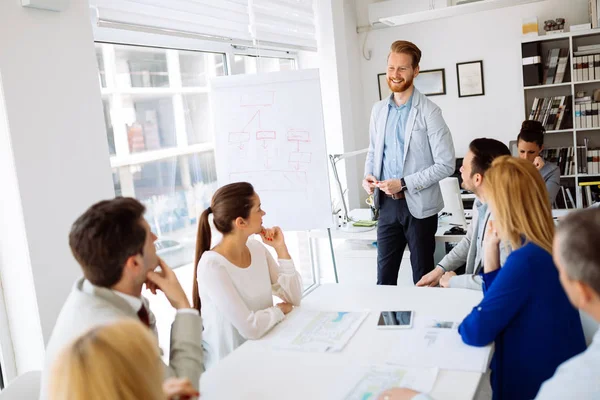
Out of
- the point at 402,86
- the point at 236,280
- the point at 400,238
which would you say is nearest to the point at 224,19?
the point at 402,86

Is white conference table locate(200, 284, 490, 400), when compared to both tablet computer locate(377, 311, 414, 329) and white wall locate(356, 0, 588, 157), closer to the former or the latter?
tablet computer locate(377, 311, 414, 329)

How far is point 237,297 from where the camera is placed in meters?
2.09

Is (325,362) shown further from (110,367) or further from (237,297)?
(110,367)

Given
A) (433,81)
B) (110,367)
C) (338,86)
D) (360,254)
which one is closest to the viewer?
(110,367)

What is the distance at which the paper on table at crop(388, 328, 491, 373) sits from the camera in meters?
1.66

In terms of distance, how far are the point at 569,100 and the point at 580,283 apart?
A: 476 cm

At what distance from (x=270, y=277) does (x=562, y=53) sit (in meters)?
4.19

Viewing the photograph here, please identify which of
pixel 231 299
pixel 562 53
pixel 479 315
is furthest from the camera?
pixel 562 53

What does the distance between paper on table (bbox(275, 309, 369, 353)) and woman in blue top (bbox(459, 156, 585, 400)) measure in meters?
0.39

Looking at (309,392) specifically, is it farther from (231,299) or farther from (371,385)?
(231,299)

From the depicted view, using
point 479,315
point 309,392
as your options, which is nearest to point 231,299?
point 309,392

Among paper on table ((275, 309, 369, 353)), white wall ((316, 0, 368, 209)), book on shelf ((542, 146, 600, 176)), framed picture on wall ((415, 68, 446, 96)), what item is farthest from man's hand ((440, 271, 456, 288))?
framed picture on wall ((415, 68, 446, 96))

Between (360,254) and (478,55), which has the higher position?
(478,55)

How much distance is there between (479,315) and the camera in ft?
5.74
